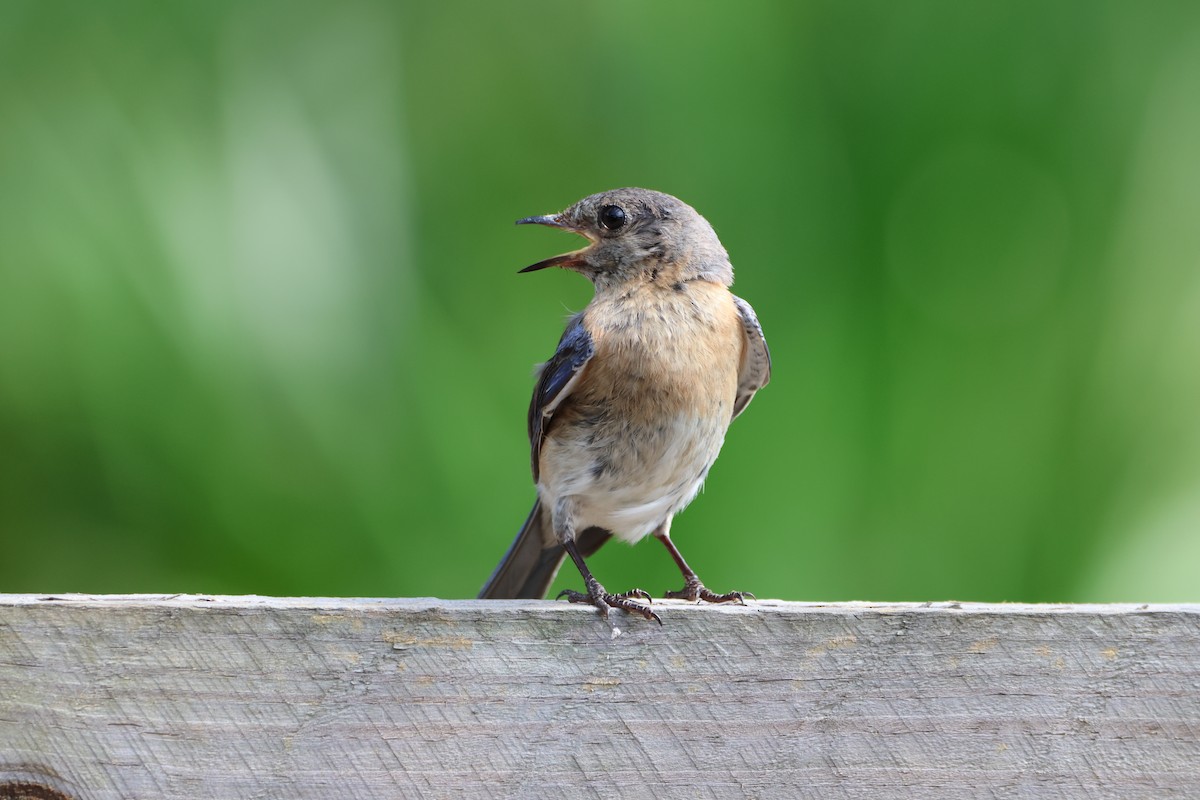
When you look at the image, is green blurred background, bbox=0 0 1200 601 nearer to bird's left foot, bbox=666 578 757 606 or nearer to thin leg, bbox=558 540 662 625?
bird's left foot, bbox=666 578 757 606

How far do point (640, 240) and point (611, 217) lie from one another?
0.10 m

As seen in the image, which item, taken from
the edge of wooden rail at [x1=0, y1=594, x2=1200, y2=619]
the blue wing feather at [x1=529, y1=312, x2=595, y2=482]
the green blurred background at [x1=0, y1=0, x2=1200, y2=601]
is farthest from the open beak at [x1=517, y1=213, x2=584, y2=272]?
the edge of wooden rail at [x1=0, y1=594, x2=1200, y2=619]

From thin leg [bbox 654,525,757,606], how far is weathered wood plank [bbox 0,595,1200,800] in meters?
0.91

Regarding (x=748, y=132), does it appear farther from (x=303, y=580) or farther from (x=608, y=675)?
(x=608, y=675)

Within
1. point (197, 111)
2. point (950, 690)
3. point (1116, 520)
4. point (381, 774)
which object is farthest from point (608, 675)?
point (197, 111)

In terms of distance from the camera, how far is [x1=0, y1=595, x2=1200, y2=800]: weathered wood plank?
1752 millimetres

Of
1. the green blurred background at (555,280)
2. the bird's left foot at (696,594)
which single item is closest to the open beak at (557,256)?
the green blurred background at (555,280)

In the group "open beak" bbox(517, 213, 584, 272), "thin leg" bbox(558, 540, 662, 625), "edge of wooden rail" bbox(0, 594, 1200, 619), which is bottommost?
"thin leg" bbox(558, 540, 662, 625)

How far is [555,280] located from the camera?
3.66 meters

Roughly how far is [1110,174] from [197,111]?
2466 millimetres

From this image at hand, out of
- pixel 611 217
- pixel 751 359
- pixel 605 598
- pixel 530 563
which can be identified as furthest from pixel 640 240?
pixel 605 598

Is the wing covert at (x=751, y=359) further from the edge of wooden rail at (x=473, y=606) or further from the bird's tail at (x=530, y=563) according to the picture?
the edge of wooden rail at (x=473, y=606)

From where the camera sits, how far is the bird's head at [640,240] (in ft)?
10.6

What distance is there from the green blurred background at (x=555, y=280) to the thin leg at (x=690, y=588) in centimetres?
13
